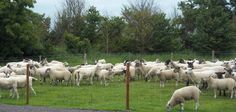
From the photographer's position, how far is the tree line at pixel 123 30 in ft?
180

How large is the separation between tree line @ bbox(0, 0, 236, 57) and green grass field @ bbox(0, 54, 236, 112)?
2260 centimetres

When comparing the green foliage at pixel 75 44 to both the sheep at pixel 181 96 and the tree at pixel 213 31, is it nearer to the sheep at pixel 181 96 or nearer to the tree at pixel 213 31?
the tree at pixel 213 31

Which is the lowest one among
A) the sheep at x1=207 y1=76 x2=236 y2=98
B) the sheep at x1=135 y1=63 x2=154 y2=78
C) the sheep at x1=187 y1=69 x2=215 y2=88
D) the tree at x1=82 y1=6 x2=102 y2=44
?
the sheep at x1=207 y1=76 x2=236 y2=98

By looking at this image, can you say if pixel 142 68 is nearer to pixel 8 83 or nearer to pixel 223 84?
pixel 223 84

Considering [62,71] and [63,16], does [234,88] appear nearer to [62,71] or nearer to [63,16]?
[62,71]

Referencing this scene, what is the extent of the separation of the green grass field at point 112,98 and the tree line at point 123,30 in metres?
22.6

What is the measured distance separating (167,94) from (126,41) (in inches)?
1783

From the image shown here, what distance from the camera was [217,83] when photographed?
2581 cm

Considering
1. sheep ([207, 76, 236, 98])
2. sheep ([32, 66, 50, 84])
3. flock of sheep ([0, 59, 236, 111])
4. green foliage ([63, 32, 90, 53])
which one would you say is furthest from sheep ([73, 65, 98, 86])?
green foliage ([63, 32, 90, 53])

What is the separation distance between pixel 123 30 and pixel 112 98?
48704mm

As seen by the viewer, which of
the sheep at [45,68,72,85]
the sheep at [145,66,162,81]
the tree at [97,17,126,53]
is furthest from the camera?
the tree at [97,17,126,53]

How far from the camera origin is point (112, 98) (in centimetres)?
2553

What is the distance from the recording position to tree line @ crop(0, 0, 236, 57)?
180 ft

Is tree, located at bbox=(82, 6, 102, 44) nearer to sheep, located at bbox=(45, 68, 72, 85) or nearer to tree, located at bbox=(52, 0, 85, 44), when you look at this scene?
tree, located at bbox=(52, 0, 85, 44)
